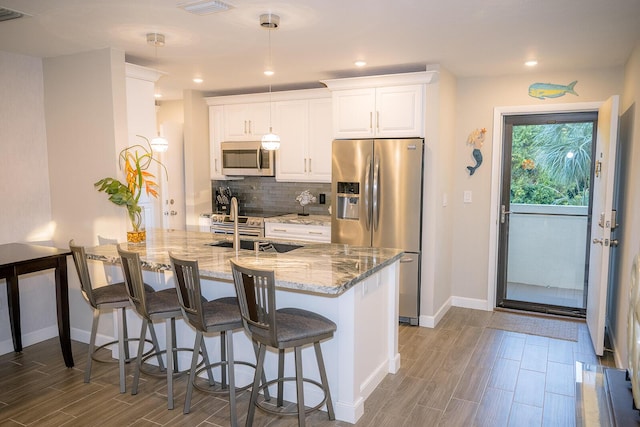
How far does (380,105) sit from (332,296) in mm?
2384

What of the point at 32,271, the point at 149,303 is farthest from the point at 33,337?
the point at 149,303

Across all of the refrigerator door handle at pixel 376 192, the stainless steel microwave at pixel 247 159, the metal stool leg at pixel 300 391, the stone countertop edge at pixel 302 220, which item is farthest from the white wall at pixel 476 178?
the metal stool leg at pixel 300 391

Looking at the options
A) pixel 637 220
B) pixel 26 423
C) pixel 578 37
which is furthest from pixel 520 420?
pixel 26 423

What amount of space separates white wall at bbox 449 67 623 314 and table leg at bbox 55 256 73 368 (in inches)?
145

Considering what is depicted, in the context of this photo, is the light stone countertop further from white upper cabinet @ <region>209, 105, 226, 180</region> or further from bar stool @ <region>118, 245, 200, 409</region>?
white upper cabinet @ <region>209, 105, 226, 180</region>

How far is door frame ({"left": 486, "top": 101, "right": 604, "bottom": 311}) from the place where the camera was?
461 centimetres

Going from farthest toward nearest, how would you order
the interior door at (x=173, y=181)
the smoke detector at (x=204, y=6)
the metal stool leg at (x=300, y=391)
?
the interior door at (x=173, y=181) → the smoke detector at (x=204, y=6) → the metal stool leg at (x=300, y=391)

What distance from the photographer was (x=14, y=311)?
382 centimetres

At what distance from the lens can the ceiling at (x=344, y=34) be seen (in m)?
2.76

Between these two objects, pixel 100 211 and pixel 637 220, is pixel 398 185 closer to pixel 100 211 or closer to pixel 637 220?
pixel 637 220

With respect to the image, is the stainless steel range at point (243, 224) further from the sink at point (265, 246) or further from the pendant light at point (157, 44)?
the pendant light at point (157, 44)

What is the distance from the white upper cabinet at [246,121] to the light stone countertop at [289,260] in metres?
2.14

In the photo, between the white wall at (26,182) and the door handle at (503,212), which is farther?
the door handle at (503,212)

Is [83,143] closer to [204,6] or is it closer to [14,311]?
[14,311]
